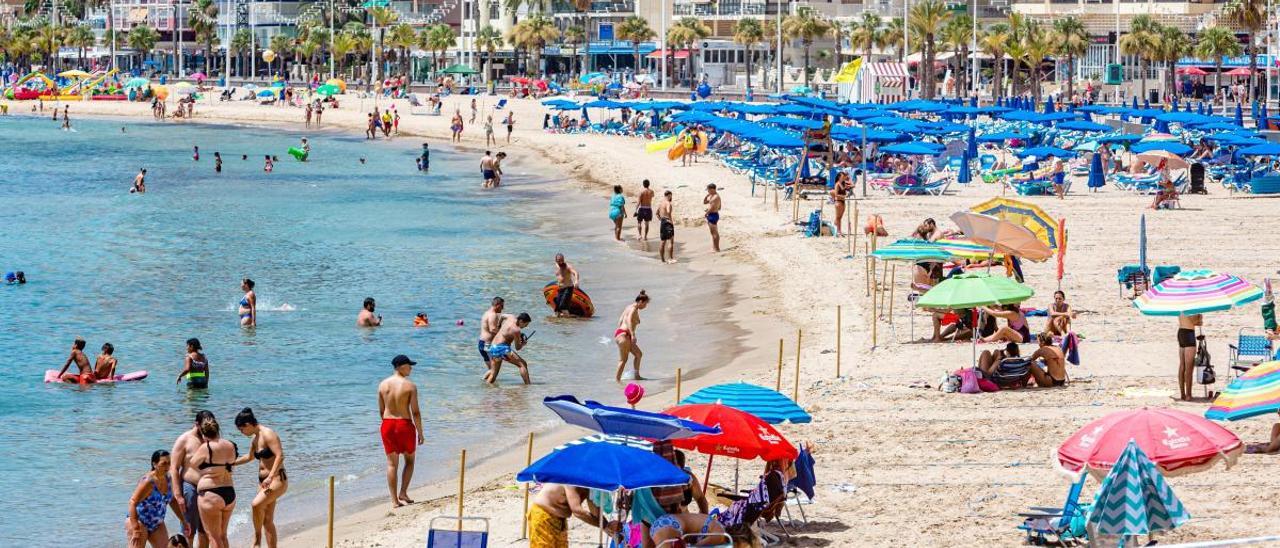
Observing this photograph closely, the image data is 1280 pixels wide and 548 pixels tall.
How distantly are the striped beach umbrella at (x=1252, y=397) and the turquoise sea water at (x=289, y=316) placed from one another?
7186mm

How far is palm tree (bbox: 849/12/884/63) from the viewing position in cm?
9512

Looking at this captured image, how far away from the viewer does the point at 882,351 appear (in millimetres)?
19125

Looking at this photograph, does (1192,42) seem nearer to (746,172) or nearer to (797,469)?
(746,172)

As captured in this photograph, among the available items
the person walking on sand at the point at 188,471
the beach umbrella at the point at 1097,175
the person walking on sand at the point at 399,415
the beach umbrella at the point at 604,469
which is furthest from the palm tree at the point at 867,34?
the beach umbrella at the point at 604,469

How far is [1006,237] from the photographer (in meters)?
20.6

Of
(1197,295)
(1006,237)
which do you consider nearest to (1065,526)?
(1197,295)

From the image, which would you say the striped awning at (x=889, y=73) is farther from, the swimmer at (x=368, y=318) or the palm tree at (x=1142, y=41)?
the swimmer at (x=368, y=318)

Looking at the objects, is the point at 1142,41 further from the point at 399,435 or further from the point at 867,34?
the point at 399,435

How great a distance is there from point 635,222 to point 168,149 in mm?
37255

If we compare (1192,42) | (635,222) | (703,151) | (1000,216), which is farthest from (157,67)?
(1000,216)

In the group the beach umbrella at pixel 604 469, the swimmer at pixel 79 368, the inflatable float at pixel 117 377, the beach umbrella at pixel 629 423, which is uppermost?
the beach umbrella at pixel 629 423

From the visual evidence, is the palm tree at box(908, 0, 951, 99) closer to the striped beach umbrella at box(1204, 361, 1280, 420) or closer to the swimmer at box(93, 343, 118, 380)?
the swimmer at box(93, 343, 118, 380)

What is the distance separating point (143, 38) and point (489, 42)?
3499 centimetres

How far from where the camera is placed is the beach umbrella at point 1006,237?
20594 mm
